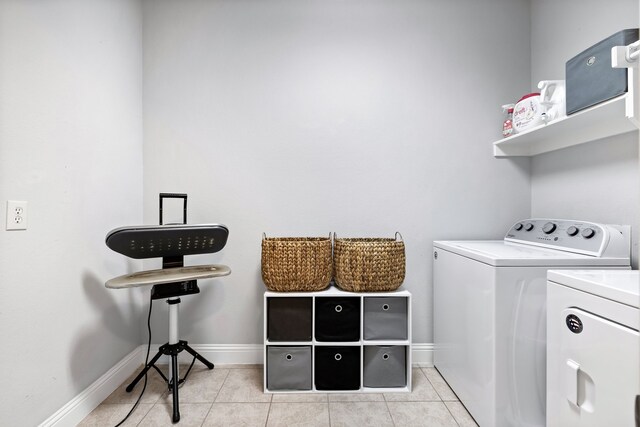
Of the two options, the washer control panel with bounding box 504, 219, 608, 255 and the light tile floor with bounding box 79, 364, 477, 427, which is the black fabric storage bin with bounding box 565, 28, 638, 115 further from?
the light tile floor with bounding box 79, 364, 477, 427

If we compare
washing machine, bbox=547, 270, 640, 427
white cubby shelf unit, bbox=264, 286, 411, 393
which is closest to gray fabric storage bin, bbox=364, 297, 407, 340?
white cubby shelf unit, bbox=264, 286, 411, 393

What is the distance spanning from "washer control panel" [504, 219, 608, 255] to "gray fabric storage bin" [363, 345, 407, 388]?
0.95 metres

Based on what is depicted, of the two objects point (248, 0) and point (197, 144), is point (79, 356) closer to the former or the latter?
point (197, 144)

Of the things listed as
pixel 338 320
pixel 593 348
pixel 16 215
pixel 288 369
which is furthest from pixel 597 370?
pixel 16 215

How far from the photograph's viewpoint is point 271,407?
1528mm

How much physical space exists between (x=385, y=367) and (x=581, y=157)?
1.58 m

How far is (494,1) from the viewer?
1.97 m

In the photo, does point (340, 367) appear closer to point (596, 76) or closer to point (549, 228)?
point (549, 228)

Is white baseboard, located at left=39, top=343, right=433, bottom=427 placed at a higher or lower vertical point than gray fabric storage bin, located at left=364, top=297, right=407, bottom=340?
lower

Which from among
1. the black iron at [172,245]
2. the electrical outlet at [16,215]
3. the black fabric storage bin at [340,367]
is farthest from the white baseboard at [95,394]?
the black fabric storage bin at [340,367]

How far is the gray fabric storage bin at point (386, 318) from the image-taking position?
5.41 ft

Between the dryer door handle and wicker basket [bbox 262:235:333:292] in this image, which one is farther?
wicker basket [bbox 262:235:333:292]

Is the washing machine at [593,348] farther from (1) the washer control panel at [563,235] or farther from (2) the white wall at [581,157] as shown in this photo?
(2) the white wall at [581,157]

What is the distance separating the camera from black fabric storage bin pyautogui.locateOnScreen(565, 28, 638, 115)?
3.66 feet
